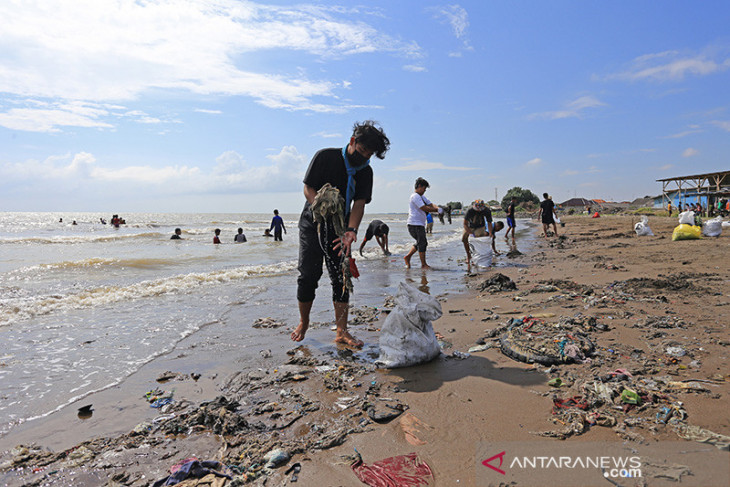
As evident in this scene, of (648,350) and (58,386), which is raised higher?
(648,350)

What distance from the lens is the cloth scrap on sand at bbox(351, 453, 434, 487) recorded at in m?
1.64

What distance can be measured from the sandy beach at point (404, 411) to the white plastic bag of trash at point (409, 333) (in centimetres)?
11

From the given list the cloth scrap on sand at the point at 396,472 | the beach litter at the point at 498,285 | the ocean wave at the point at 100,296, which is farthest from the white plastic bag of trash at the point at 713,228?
the cloth scrap on sand at the point at 396,472

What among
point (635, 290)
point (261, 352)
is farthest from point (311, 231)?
point (635, 290)

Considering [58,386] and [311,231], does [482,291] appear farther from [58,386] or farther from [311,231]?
[58,386]

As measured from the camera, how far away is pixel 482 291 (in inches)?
233

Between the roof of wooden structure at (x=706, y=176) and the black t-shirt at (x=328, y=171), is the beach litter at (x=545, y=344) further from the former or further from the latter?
the roof of wooden structure at (x=706, y=176)

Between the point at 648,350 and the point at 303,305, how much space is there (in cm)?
277

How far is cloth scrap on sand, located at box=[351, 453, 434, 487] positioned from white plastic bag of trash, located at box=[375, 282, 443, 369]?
3.64 ft

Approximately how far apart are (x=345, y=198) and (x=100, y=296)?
5400 millimetres

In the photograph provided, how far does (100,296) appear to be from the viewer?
6.46 metres

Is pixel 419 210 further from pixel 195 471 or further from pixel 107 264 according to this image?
pixel 107 264

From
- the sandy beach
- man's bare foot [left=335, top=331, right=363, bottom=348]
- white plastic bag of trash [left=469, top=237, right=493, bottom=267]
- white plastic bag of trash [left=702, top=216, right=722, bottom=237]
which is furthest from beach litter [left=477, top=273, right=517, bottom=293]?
white plastic bag of trash [left=702, top=216, right=722, bottom=237]

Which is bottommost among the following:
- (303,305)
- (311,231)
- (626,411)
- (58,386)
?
(58,386)
